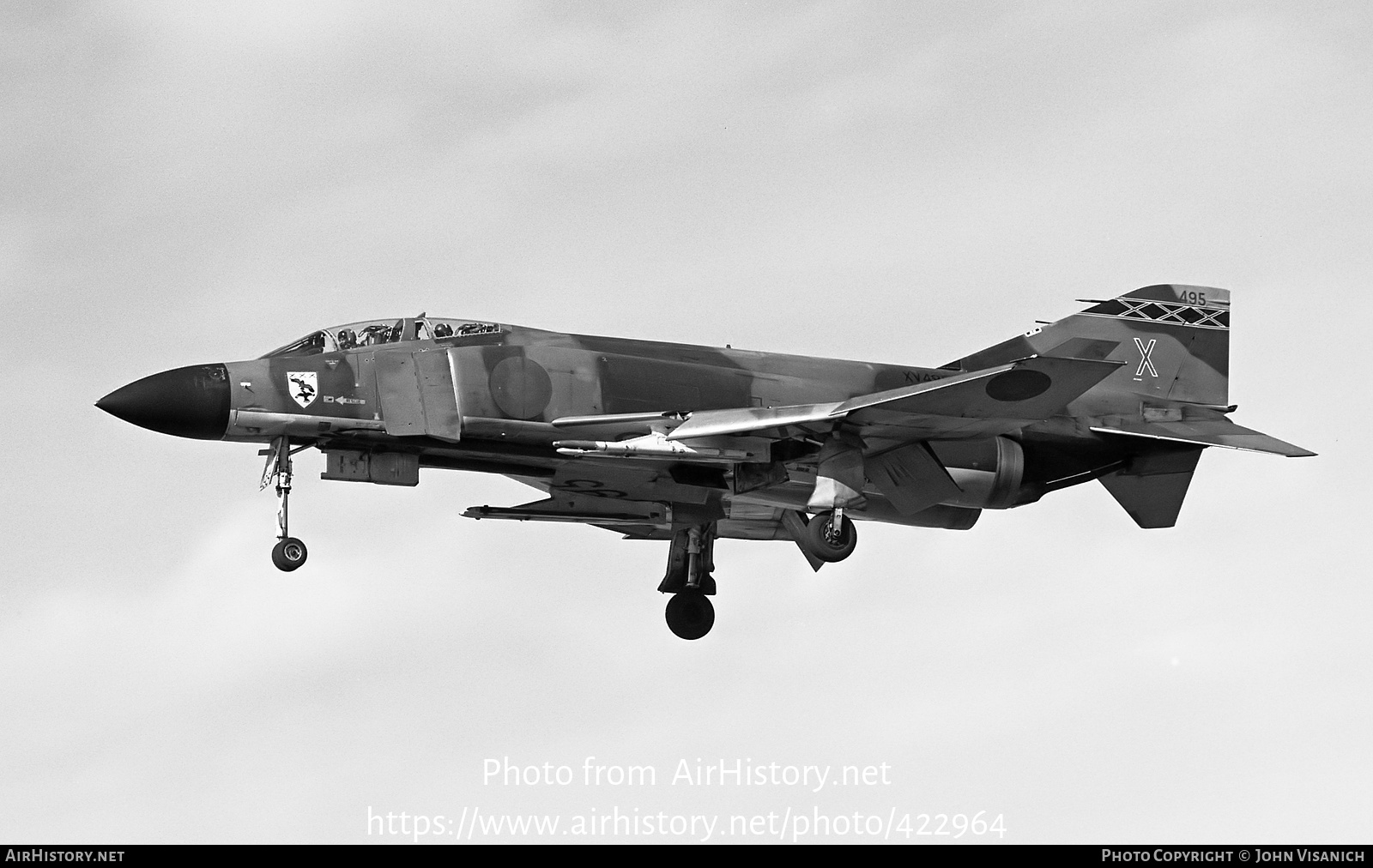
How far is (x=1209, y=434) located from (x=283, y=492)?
44.5 ft

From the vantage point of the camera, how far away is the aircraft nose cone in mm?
24641

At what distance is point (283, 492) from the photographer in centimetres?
2519

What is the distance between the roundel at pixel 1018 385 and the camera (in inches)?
997

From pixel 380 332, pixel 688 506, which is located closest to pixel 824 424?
pixel 688 506

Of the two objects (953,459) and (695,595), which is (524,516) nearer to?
(695,595)

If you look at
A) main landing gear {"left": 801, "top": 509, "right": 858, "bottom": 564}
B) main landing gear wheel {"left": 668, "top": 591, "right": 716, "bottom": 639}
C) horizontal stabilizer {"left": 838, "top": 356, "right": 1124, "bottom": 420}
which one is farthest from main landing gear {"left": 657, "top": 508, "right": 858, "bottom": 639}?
horizontal stabilizer {"left": 838, "top": 356, "right": 1124, "bottom": 420}

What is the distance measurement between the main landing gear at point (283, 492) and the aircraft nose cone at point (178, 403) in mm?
726

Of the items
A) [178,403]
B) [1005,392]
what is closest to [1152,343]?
[1005,392]

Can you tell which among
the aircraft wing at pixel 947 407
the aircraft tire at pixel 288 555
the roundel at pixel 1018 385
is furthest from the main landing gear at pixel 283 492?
the roundel at pixel 1018 385

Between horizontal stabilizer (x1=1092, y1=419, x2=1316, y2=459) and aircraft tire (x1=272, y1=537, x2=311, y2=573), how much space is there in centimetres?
1184

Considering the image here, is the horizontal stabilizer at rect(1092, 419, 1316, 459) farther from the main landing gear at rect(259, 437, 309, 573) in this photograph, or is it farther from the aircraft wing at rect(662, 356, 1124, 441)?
the main landing gear at rect(259, 437, 309, 573)

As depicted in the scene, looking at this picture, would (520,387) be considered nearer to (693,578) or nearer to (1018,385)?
(693,578)

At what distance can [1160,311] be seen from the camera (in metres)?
31.2

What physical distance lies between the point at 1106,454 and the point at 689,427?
7096mm
